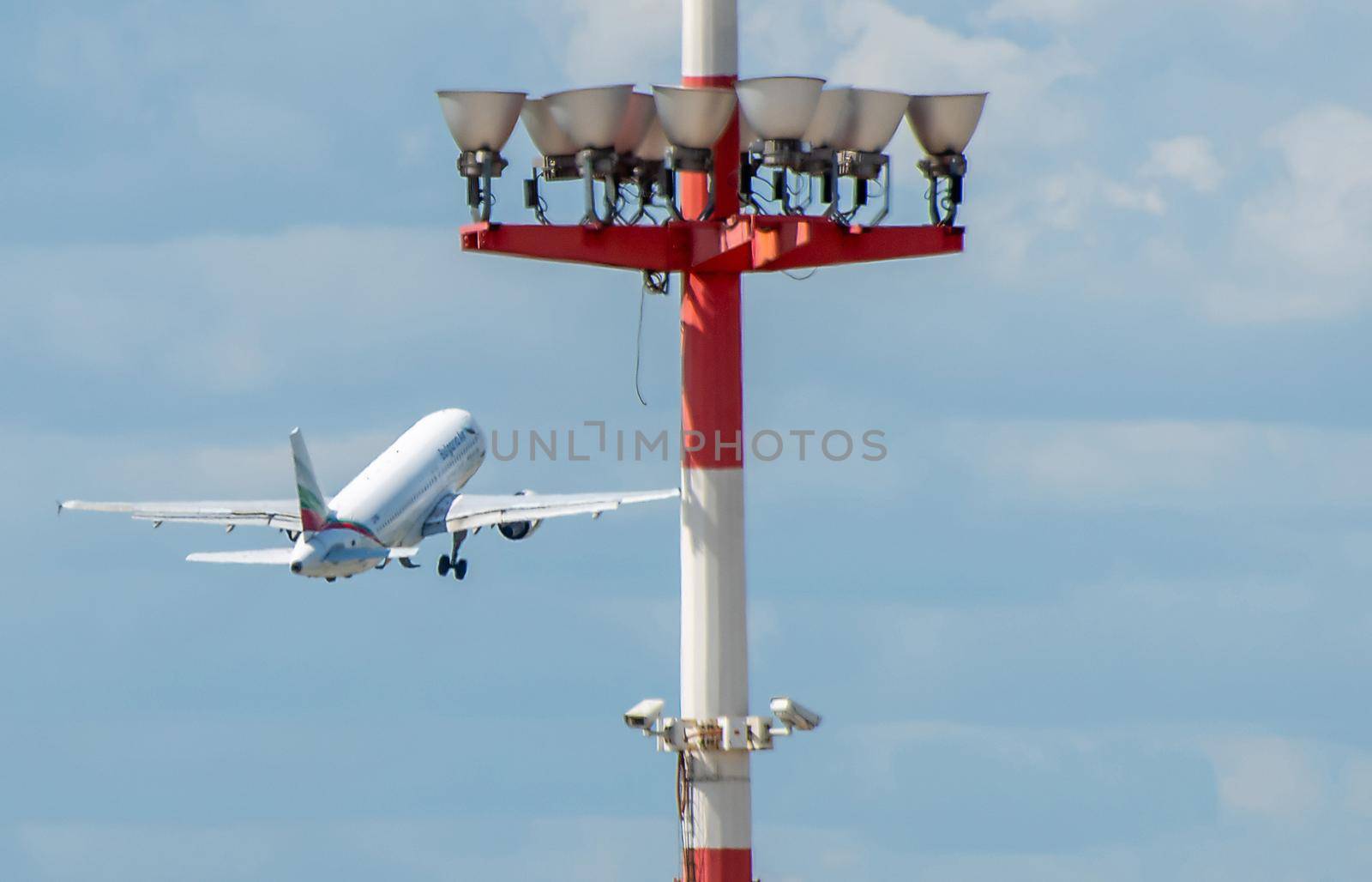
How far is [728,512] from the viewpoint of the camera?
6347 centimetres

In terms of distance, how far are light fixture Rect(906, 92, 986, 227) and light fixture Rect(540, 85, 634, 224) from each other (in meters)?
6.99

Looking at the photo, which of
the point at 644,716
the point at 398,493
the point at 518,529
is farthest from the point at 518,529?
the point at 644,716

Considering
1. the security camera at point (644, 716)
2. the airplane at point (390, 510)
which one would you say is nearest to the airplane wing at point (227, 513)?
the airplane at point (390, 510)

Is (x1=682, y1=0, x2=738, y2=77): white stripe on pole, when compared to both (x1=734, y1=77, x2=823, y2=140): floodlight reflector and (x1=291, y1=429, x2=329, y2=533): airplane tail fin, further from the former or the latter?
(x1=291, y1=429, x2=329, y2=533): airplane tail fin

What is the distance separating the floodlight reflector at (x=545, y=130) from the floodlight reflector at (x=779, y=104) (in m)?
3.99

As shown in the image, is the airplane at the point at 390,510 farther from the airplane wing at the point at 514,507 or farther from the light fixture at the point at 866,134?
the light fixture at the point at 866,134

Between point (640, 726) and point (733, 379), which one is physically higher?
point (733, 379)

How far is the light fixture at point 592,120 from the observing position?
A: 2350 inches

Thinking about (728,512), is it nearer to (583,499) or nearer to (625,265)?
(625,265)

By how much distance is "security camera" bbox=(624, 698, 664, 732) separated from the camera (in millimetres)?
63438

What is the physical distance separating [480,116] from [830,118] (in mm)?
7111

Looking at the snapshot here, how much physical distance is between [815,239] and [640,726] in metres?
11.0

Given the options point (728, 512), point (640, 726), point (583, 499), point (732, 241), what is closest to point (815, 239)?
point (732, 241)

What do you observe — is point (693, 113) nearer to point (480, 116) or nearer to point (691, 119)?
point (691, 119)
